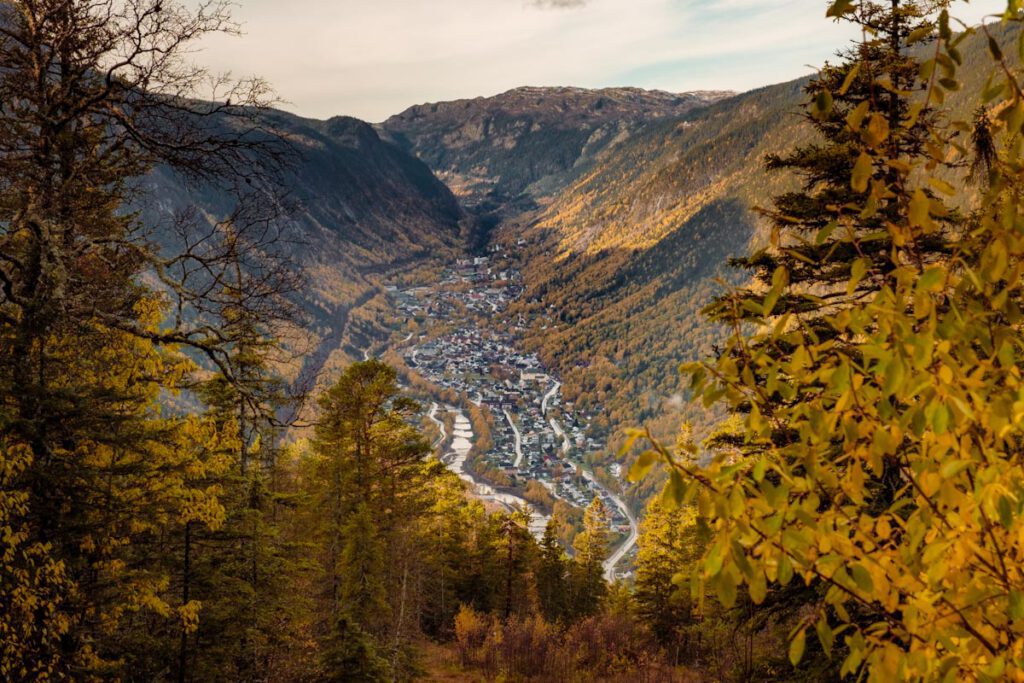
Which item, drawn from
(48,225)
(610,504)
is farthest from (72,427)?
(610,504)

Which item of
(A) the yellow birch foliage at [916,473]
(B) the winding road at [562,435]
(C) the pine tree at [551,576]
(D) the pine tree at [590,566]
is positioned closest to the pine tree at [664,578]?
(C) the pine tree at [551,576]

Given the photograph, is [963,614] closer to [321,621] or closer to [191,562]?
[191,562]

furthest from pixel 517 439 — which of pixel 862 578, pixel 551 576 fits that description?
pixel 862 578

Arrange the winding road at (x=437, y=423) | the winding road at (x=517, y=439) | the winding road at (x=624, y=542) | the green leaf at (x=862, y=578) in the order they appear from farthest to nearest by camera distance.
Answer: the winding road at (x=437, y=423), the winding road at (x=517, y=439), the winding road at (x=624, y=542), the green leaf at (x=862, y=578)

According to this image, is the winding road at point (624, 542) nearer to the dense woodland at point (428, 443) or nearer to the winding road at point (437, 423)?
the winding road at point (437, 423)

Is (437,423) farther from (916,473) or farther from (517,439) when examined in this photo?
(916,473)

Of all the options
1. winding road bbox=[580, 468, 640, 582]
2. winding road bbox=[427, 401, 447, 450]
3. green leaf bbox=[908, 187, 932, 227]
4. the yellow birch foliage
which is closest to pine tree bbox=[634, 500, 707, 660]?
the yellow birch foliage

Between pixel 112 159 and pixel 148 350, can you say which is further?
pixel 148 350

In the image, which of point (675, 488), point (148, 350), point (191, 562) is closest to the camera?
point (675, 488)
